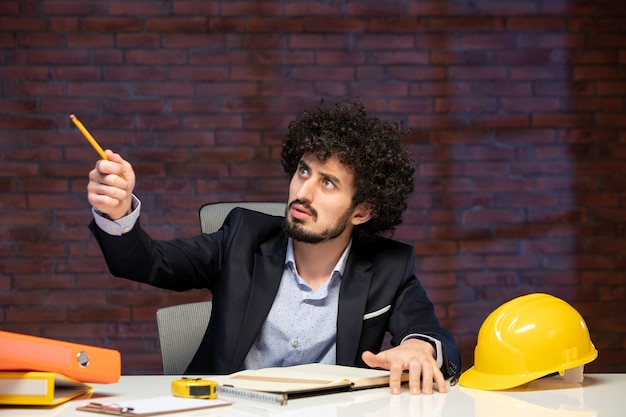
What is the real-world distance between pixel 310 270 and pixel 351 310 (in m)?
0.20

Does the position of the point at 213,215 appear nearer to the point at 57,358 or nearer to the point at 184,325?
the point at 184,325

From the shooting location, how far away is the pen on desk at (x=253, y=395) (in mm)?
1535

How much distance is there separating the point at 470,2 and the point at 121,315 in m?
2.26

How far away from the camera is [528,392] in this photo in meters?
1.70

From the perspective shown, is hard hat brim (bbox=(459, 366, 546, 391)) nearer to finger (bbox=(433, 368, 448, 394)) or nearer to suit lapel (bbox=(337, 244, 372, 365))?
finger (bbox=(433, 368, 448, 394))

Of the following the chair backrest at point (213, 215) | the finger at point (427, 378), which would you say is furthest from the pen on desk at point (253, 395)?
the chair backrest at point (213, 215)

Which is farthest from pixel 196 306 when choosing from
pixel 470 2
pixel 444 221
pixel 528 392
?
pixel 470 2

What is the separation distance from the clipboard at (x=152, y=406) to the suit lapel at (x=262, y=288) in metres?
0.66

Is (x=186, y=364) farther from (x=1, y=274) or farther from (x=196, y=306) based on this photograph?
(x=1, y=274)

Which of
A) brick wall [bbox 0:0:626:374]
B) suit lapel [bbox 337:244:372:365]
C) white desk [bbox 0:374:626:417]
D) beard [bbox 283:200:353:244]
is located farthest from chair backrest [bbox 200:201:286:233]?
brick wall [bbox 0:0:626:374]

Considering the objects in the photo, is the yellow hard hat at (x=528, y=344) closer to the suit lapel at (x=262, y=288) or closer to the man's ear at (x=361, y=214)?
the suit lapel at (x=262, y=288)

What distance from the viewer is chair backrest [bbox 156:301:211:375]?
244 cm

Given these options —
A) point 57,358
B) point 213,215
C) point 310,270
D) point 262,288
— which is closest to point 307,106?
point 213,215

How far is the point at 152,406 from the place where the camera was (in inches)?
58.1
